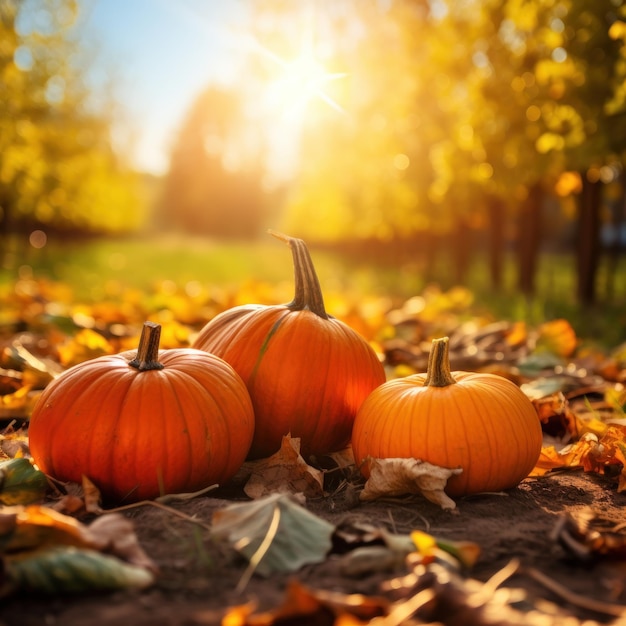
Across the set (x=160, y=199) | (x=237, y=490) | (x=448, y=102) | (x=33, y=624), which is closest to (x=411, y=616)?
(x=33, y=624)

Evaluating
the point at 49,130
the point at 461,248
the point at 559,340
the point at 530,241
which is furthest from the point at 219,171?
the point at 559,340

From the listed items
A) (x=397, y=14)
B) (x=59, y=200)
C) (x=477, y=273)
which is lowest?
(x=477, y=273)

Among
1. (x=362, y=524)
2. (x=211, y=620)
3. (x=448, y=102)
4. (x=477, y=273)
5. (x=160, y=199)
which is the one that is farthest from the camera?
(x=160, y=199)

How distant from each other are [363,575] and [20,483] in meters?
1.01

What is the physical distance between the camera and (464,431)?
210 cm

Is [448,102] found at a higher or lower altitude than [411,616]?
higher

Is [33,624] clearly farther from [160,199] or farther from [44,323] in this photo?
[160,199]

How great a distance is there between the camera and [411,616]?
1.29 metres

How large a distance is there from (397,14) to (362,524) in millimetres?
12125

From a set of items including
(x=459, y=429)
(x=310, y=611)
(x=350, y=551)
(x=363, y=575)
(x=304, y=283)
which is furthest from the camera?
(x=304, y=283)

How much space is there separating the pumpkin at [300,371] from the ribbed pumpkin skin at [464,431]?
Result: 23cm

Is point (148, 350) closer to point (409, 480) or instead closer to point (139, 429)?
point (139, 429)

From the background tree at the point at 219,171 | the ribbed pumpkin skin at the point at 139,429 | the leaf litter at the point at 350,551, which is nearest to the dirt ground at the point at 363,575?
the leaf litter at the point at 350,551

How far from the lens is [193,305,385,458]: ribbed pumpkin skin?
239cm
